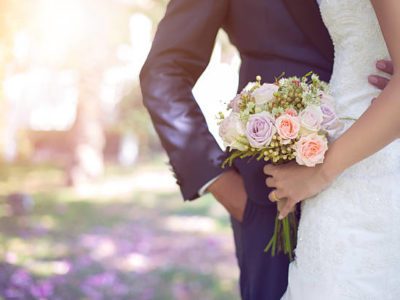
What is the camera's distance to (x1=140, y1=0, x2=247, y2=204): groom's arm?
79.8 inches

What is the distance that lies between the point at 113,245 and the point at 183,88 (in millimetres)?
5089

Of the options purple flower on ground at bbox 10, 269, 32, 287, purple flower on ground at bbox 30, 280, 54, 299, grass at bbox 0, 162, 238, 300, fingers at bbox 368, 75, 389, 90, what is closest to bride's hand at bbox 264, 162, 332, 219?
fingers at bbox 368, 75, 389, 90

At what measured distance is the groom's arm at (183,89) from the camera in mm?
2027

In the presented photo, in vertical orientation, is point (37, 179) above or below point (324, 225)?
below

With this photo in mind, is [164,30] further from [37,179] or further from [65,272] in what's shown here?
[37,179]

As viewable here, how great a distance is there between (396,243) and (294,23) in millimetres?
887

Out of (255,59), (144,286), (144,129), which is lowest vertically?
(144,129)

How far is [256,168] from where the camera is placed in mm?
1943

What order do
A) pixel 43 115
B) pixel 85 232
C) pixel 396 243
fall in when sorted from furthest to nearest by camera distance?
pixel 43 115
pixel 85 232
pixel 396 243

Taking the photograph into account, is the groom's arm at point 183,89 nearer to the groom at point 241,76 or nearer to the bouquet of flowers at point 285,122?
the groom at point 241,76

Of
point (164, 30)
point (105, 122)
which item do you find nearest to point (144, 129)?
point (105, 122)

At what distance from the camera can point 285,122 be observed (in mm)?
1545

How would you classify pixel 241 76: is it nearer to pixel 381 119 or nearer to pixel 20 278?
pixel 381 119

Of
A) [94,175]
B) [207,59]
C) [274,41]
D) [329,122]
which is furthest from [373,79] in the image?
[94,175]
